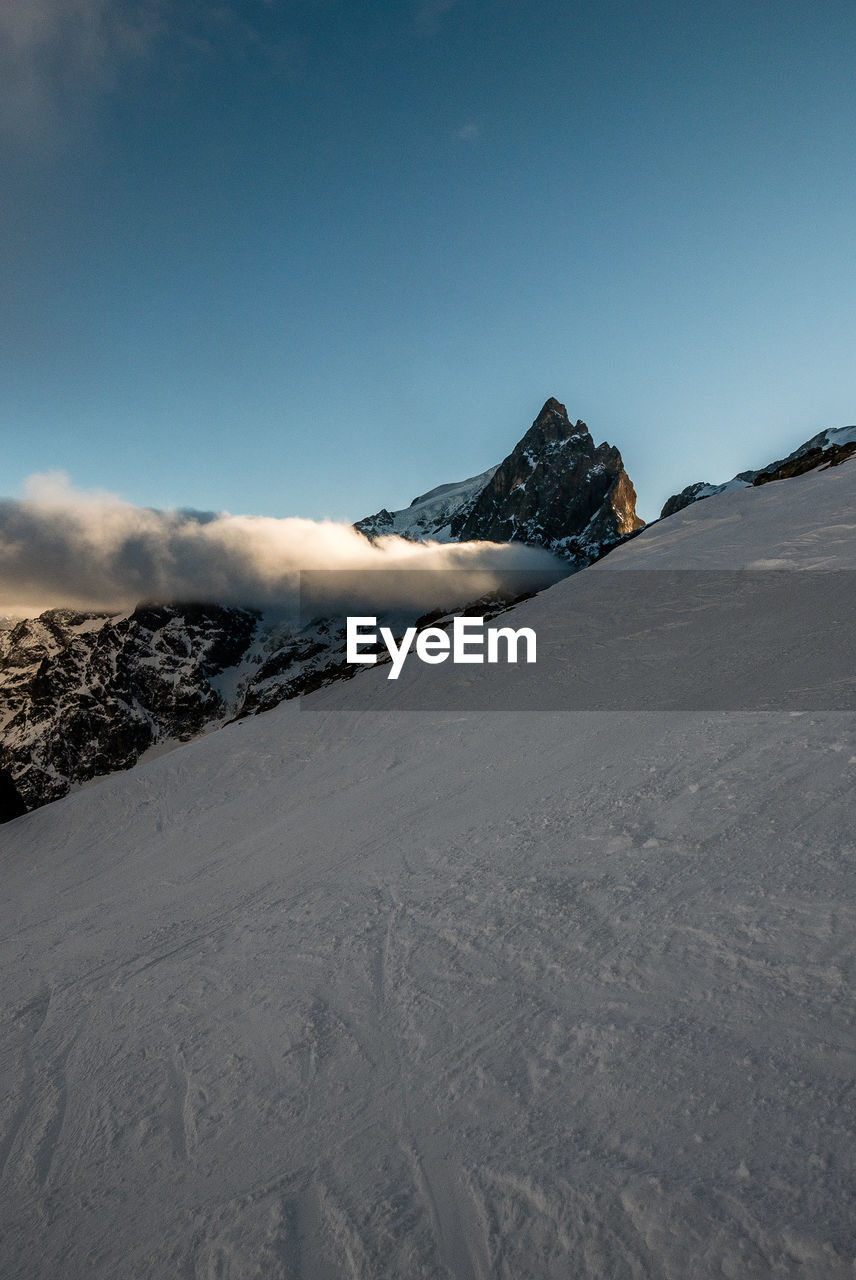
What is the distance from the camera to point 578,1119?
4047 millimetres

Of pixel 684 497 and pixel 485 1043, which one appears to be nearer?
pixel 485 1043

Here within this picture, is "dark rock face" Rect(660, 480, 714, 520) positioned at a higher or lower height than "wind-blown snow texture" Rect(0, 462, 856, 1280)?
higher

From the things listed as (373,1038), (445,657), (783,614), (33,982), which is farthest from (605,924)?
(445,657)

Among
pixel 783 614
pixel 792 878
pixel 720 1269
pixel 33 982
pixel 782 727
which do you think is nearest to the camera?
pixel 720 1269

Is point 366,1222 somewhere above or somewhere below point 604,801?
below

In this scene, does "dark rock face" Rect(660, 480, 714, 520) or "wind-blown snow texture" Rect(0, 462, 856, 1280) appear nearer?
"wind-blown snow texture" Rect(0, 462, 856, 1280)

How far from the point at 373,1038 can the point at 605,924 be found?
2.19 meters

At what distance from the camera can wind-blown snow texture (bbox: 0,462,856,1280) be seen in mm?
3559

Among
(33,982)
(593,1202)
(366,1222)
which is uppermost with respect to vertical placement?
(593,1202)

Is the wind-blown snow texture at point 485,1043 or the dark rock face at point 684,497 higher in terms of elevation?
the dark rock face at point 684,497

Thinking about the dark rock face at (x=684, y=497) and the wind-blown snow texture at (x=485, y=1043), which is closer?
the wind-blown snow texture at (x=485, y=1043)

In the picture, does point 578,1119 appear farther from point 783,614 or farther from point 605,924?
point 783,614

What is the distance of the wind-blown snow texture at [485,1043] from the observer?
356cm

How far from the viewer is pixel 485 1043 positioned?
4828 mm
